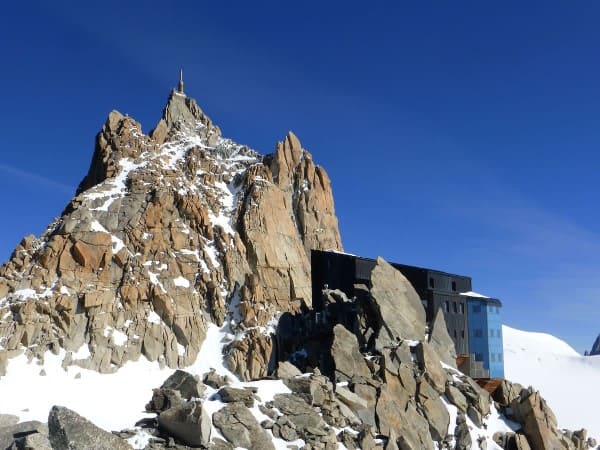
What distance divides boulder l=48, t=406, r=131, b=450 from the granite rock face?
45966 millimetres

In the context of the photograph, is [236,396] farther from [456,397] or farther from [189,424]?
[456,397]

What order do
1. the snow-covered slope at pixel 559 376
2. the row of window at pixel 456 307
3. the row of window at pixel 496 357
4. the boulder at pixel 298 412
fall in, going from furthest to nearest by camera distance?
the snow-covered slope at pixel 559 376
the row of window at pixel 496 357
the row of window at pixel 456 307
the boulder at pixel 298 412

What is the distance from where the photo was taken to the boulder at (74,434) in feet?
61.9

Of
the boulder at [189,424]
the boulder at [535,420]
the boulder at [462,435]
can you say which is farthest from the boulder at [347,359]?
the boulder at [189,424]

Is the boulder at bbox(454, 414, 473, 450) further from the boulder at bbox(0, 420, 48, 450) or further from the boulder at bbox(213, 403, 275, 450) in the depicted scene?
the boulder at bbox(0, 420, 48, 450)

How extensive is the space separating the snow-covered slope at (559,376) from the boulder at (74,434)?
59409 mm

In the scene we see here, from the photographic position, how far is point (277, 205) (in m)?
89.9

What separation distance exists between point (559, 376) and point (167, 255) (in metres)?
73.7

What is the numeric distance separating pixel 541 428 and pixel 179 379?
24394 mm

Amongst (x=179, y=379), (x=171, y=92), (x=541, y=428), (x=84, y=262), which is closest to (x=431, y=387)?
(x=541, y=428)

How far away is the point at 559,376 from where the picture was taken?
318 feet

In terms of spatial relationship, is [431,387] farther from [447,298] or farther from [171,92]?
[171,92]

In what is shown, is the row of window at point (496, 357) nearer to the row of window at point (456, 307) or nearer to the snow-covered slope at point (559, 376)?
the row of window at point (456, 307)

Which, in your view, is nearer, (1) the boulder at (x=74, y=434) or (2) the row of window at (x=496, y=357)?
(1) the boulder at (x=74, y=434)
